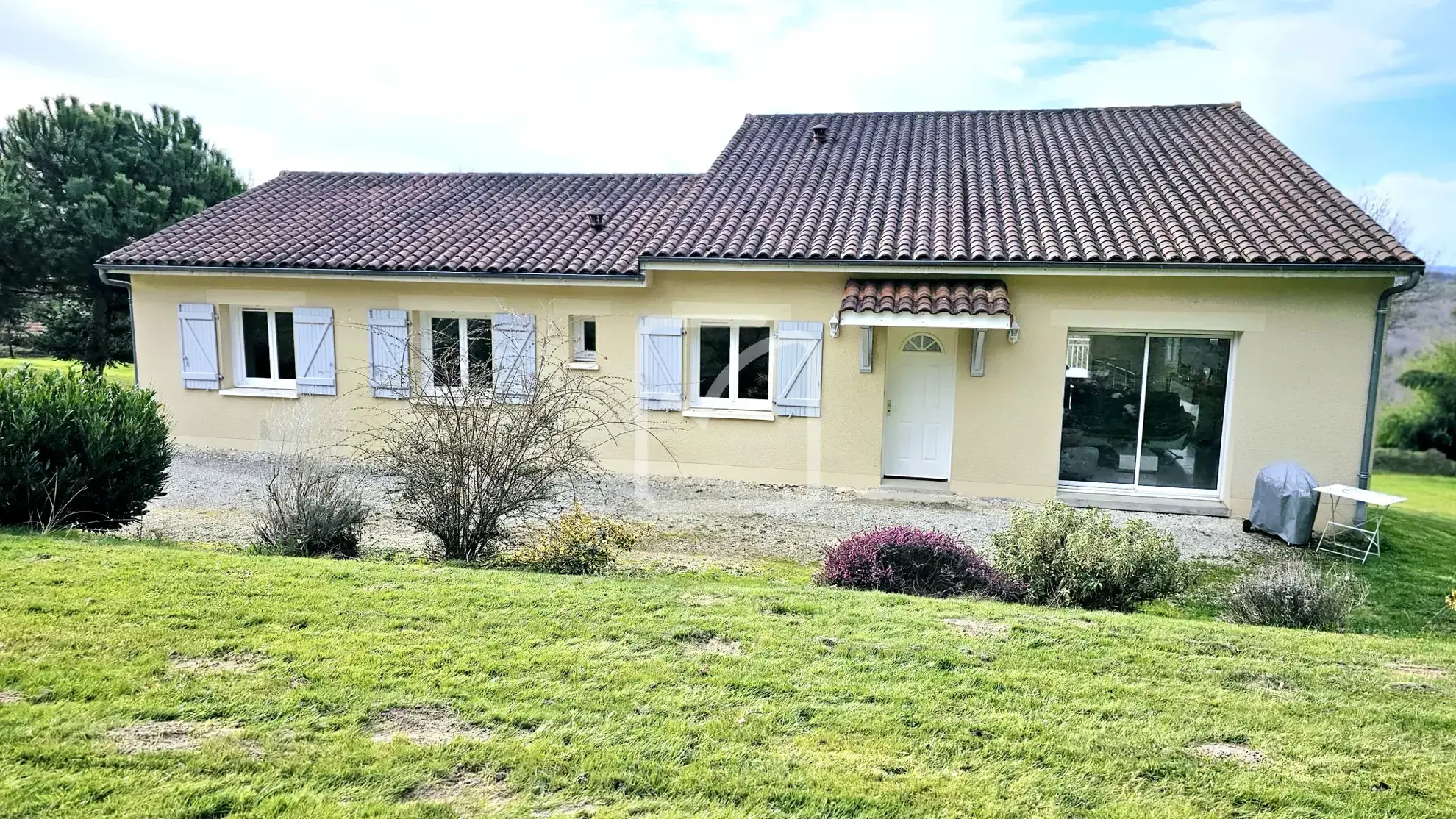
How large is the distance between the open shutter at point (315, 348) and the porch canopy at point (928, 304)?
9437 mm

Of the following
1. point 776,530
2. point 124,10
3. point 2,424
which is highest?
point 124,10

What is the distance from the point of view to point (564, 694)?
4387mm

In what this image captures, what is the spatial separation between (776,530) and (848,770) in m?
7.11

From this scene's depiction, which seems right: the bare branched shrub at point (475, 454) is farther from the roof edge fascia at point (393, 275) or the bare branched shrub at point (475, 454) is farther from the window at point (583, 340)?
the window at point (583, 340)

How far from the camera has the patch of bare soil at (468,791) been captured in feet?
11.1

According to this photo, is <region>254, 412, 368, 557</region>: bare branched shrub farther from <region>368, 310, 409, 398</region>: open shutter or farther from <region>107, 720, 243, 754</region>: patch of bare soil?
<region>368, 310, 409, 398</region>: open shutter

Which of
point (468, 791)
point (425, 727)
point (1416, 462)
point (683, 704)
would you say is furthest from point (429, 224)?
point (1416, 462)

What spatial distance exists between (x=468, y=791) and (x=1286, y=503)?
38.1 ft

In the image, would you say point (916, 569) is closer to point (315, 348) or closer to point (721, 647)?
point (721, 647)

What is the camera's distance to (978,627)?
5727 mm

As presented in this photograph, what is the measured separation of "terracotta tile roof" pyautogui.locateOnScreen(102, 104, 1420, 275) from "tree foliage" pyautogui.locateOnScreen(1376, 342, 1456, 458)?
26269mm

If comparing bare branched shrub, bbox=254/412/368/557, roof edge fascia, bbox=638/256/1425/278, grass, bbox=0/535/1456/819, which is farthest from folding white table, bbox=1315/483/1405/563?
bare branched shrub, bbox=254/412/368/557

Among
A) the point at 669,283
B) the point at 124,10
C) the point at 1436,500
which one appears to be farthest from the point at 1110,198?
the point at 1436,500

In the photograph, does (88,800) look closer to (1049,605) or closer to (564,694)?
(564,694)
